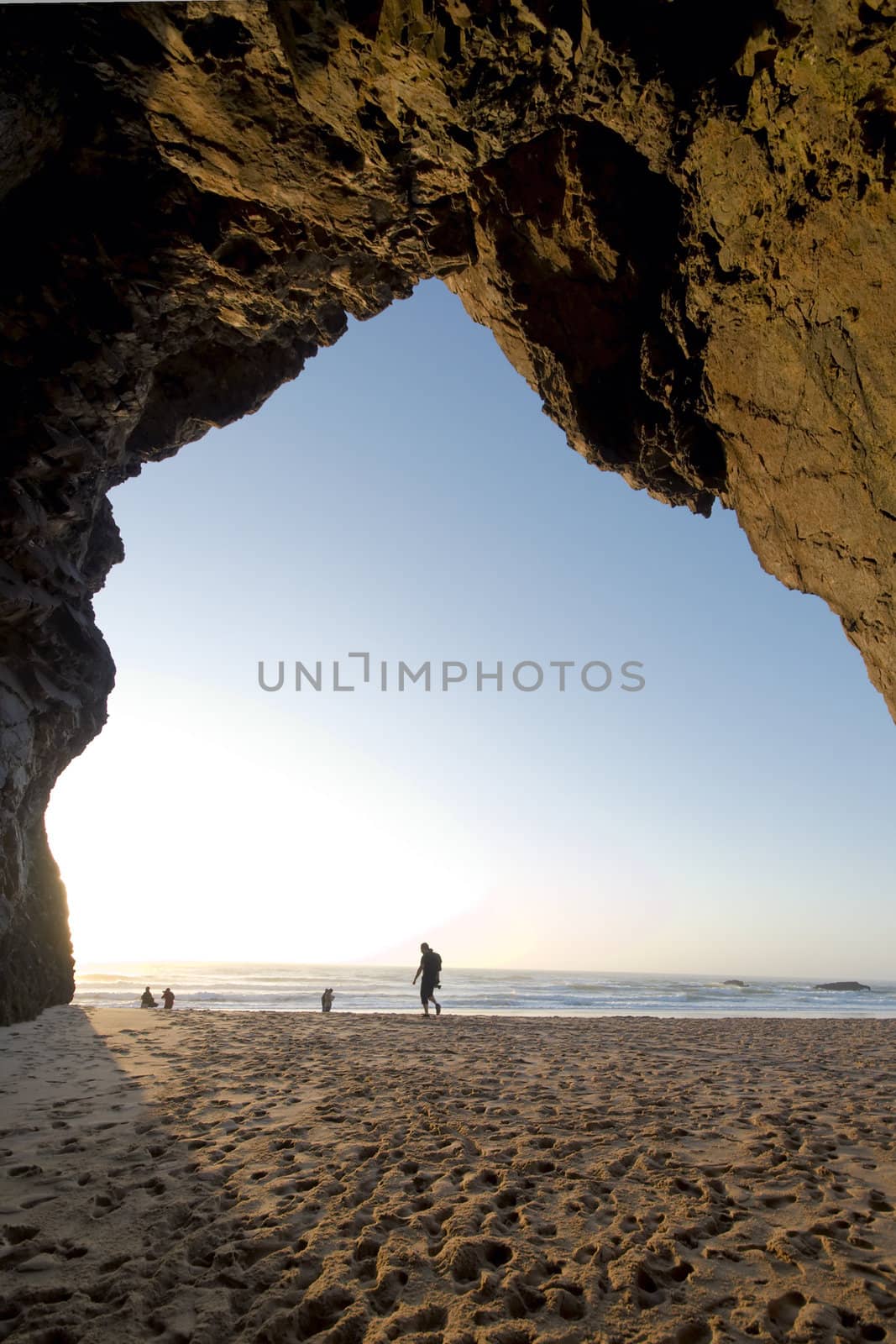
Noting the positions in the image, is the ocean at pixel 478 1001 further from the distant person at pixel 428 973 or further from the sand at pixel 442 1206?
the sand at pixel 442 1206

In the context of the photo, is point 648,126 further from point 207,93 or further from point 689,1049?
point 689,1049

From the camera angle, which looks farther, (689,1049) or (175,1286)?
(689,1049)

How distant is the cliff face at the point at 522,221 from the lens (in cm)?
490

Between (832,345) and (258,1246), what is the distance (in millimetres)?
6768

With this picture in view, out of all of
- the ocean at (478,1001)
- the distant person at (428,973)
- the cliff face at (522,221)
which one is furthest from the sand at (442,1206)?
the ocean at (478,1001)

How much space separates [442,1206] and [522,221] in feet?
29.5

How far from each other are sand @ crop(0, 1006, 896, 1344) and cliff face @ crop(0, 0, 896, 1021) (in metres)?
4.09

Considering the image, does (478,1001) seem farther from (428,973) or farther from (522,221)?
(522,221)

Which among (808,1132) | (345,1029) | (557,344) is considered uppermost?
(557,344)

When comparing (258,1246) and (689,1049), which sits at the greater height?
(258,1246)

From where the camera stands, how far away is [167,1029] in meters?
12.5

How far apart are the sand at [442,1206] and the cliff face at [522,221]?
13.4ft

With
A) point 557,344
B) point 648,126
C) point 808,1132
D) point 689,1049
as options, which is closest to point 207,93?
point 648,126

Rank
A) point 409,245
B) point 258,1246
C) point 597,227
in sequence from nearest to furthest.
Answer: point 258,1246 → point 597,227 → point 409,245
